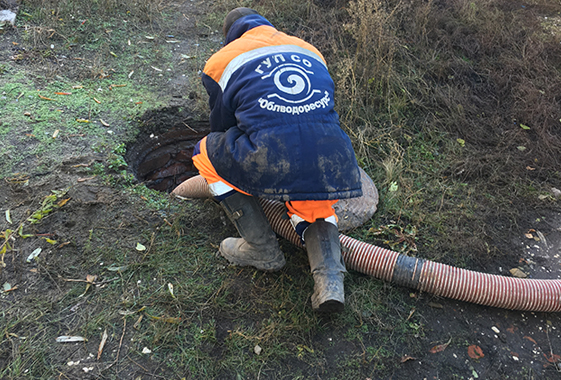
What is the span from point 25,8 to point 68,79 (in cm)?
182

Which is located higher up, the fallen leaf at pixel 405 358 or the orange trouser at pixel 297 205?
the orange trouser at pixel 297 205

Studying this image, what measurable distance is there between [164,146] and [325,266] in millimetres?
2664

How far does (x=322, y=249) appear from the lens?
2469mm

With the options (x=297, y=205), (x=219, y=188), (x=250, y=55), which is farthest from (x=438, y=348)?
(x=250, y=55)

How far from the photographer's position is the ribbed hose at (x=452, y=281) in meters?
2.51

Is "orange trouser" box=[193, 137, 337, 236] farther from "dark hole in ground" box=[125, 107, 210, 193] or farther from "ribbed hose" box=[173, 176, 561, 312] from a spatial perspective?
"dark hole in ground" box=[125, 107, 210, 193]

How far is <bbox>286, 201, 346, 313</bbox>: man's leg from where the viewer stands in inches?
91.7

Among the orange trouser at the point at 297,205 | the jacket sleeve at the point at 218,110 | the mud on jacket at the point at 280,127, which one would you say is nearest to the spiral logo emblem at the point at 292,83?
the mud on jacket at the point at 280,127

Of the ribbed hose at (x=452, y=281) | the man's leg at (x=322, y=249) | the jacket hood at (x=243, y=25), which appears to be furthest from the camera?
the jacket hood at (x=243, y=25)

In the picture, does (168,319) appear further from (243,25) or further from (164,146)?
(164,146)

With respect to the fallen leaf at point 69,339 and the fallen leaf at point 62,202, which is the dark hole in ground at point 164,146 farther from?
the fallen leaf at point 69,339

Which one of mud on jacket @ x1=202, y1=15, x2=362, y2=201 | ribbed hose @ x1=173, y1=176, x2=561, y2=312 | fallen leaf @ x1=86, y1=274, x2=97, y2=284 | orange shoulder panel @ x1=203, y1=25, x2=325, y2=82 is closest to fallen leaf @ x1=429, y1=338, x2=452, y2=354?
ribbed hose @ x1=173, y1=176, x2=561, y2=312

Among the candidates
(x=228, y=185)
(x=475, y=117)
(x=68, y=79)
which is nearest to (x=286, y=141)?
(x=228, y=185)

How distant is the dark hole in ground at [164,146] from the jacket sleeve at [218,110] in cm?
147
